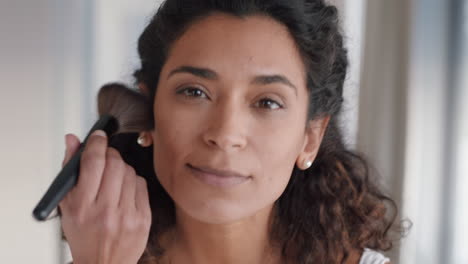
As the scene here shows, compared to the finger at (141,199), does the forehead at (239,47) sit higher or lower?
higher

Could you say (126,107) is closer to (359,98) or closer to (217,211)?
(217,211)

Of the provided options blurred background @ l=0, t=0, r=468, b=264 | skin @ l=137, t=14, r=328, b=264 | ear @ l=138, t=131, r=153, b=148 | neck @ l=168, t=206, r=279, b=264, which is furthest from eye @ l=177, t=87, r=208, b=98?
blurred background @ l=0, t=0, r=468, b=264

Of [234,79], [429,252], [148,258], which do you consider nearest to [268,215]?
[148,258]

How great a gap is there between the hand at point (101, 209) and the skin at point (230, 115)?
0.09 meters

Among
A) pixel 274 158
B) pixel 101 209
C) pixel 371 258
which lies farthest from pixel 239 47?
pixel 371 258

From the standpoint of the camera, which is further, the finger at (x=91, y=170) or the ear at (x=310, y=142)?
the ear at (x=310, y=142)

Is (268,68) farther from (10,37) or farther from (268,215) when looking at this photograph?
(10,37)

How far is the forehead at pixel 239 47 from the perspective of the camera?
2.63ft

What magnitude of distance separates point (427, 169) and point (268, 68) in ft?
1.83

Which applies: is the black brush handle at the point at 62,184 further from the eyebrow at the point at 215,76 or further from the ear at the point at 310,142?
the ear at the point at 310,142

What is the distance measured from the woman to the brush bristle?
0.02 metres

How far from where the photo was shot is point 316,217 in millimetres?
1054

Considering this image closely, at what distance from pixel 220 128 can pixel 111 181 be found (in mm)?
157

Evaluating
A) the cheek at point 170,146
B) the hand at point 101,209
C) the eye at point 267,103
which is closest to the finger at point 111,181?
the hand at point 101,209
